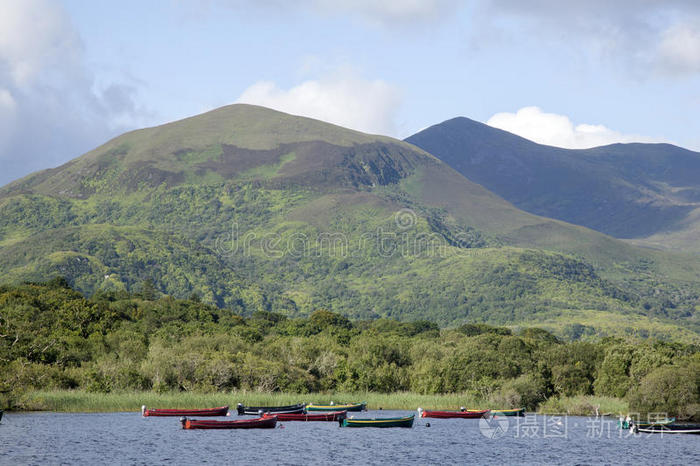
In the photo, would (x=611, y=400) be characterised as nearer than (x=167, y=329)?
Yes

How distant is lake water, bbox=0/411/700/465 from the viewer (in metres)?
75.4

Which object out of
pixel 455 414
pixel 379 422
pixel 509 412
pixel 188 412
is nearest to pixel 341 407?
pixel 379 422

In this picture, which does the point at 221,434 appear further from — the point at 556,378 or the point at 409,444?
the point at 556,378

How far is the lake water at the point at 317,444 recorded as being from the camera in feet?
247

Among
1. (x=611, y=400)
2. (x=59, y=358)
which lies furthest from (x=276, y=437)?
(x=611, y=400)

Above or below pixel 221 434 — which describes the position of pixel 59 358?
above

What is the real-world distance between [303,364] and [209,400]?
2744cm

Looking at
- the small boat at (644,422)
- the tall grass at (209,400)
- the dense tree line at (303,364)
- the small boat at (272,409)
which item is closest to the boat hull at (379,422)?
the small boat at (272,409)

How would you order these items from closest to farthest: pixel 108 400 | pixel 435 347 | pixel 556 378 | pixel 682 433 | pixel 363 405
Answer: pixel 682 433 → pixel 108 400 → pixel 363 405 → pixel 556 378 → pixel 435 347

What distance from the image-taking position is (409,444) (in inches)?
3477

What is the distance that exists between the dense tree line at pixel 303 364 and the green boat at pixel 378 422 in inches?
876

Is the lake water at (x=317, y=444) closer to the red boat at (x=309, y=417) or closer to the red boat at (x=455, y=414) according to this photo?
the red boat at (x=309, y=417)

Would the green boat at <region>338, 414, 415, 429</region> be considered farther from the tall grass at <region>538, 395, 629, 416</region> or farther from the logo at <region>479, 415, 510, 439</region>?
the tall grass at <region>538, 395, 629, 416</region>

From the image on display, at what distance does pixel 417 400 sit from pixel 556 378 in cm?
2161
